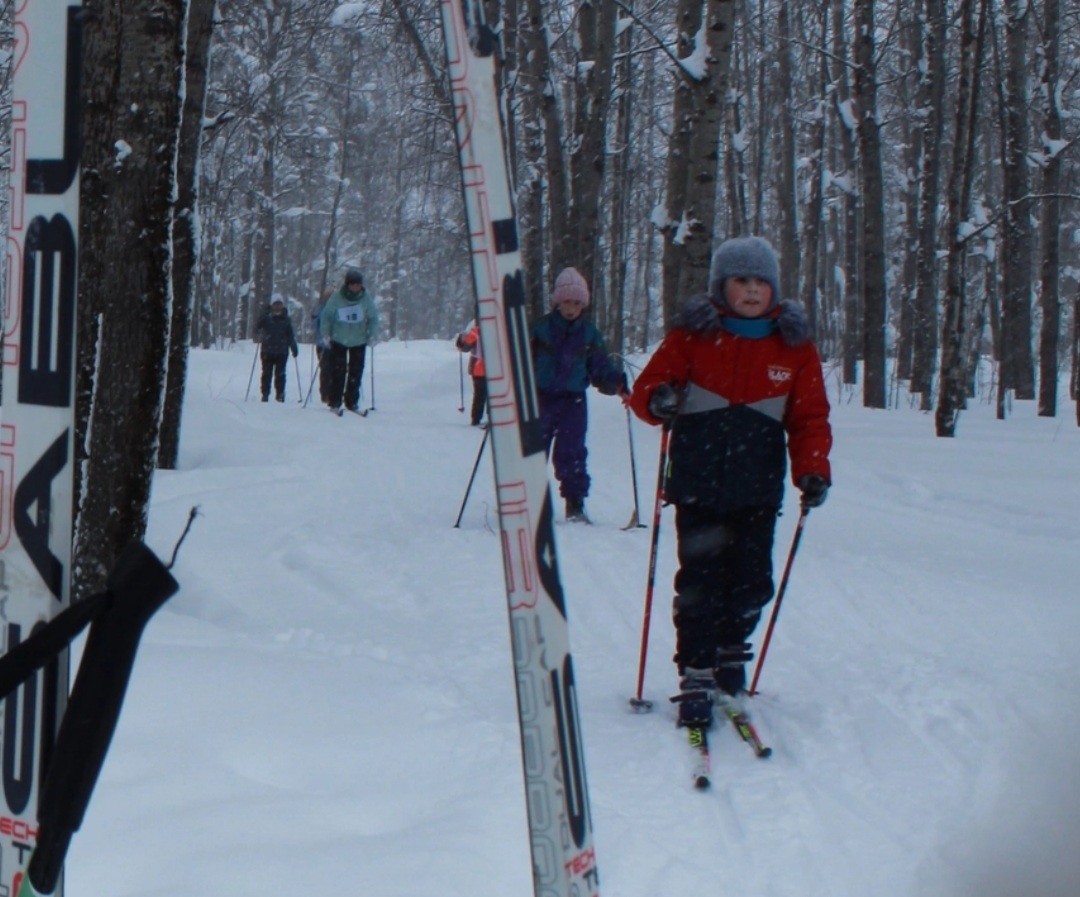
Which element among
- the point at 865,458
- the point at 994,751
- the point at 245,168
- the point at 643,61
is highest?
the point at 643,61

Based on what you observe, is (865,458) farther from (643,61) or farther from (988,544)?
(643,61)

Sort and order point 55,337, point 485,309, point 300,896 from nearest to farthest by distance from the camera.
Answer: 1. point 485,309
2. point 55,337
3. point 300,896

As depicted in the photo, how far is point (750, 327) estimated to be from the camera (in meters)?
4.22

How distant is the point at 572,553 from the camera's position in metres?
7.41

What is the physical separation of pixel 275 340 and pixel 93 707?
17517 mm

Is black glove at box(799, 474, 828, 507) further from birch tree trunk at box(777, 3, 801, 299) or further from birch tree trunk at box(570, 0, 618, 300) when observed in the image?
birch tree trunk at box(777, 3, 801, 299)

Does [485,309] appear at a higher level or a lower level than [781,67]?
lower

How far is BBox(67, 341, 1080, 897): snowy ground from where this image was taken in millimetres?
3035

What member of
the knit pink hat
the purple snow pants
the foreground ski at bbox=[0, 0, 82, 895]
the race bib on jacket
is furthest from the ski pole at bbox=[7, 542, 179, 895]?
the race bib on jacket

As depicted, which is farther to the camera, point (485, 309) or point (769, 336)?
point (769, 336)

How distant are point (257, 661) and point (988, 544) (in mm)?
5114

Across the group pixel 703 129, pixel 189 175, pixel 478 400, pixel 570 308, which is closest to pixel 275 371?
pixel 478 400

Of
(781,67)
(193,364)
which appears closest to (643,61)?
(781,67)

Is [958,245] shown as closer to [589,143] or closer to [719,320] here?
[589,143]
